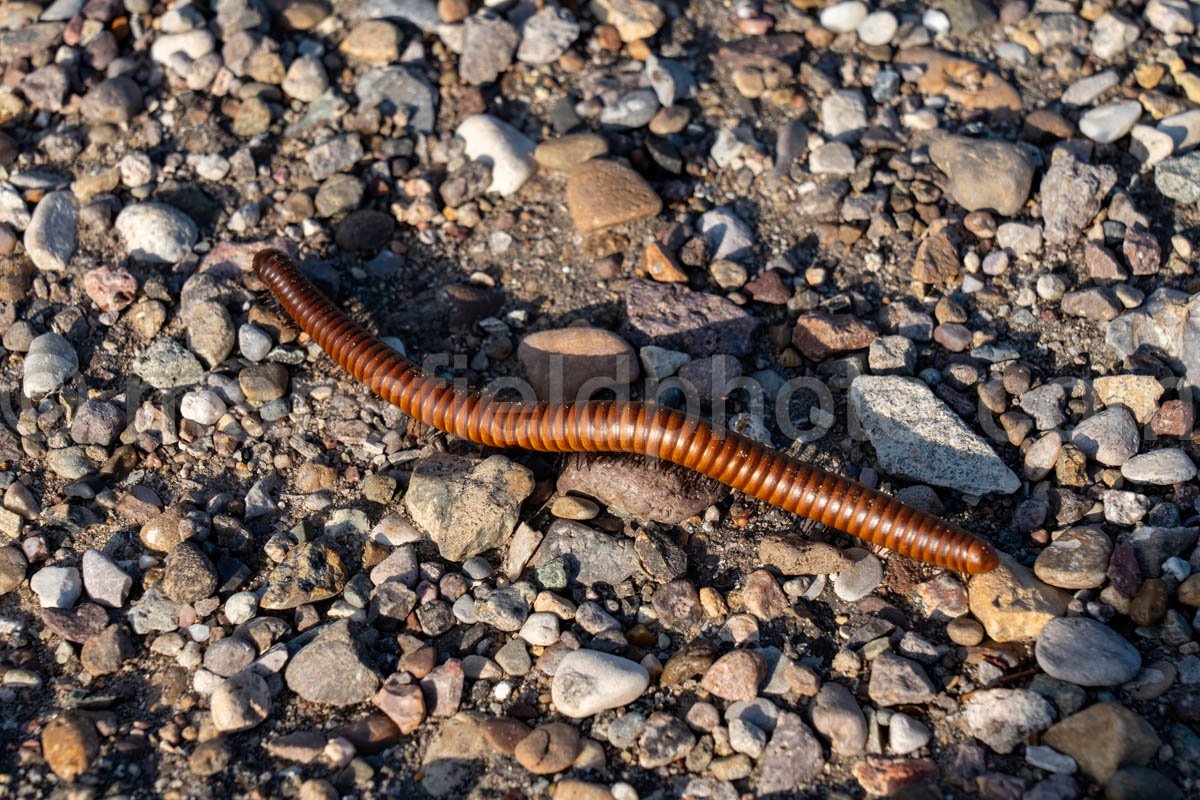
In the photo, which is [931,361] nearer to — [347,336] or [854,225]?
[854,225]

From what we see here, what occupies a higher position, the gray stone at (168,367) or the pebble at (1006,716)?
the gray stone at (168,367)

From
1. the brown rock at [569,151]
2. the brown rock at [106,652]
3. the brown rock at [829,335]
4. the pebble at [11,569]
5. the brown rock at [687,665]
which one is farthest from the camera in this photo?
the brown rock at [569,151]

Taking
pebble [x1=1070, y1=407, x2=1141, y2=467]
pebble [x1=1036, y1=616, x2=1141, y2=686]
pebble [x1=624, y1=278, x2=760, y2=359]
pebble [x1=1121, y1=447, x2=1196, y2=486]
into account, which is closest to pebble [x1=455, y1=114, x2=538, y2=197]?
pebble [x1=624, y1=278, x2=760, y2=359]

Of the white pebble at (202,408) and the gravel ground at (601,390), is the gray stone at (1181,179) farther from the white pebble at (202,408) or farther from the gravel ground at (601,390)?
the white pebble at (202,408)

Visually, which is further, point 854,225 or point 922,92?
point 922,92

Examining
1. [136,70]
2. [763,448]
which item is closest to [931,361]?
[763,448]

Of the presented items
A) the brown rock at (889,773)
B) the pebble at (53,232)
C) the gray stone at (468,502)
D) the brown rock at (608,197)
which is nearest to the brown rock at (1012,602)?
the brown rock at (889,773)

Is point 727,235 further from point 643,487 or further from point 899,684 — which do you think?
point 899,684
